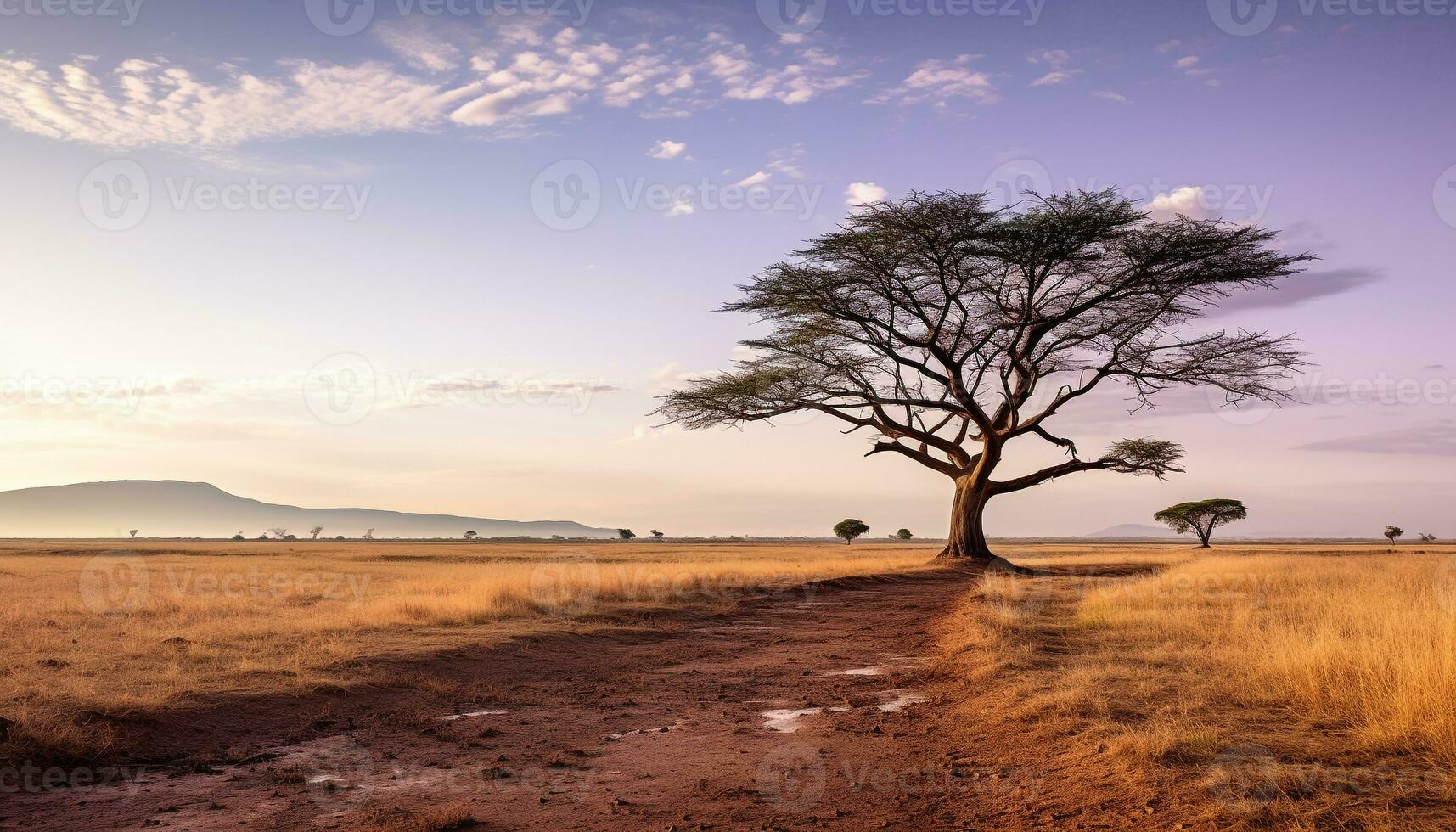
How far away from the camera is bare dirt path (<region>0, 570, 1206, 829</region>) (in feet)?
18.0

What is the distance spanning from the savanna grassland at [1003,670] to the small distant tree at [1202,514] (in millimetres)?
51569

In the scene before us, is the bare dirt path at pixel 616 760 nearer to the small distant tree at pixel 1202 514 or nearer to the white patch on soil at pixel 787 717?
the white patch on soil at pixel 787 717

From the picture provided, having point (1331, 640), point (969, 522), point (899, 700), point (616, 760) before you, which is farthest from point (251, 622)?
point (969, 522)

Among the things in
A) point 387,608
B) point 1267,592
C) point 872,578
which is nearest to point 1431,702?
point 1267,592

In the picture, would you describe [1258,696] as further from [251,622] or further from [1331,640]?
[251,622]

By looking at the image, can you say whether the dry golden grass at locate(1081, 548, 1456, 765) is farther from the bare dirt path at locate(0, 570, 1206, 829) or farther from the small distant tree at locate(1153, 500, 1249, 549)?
the small distant tree at locate(1153, 500, 1249, 549)

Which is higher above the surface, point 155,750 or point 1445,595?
point 1445,595

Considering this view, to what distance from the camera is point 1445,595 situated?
483 inches

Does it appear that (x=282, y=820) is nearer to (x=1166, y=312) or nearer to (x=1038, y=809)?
(x=1038, y=809)

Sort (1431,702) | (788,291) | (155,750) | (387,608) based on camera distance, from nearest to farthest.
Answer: (1431,702), (155,750), (387,608), (788,291)

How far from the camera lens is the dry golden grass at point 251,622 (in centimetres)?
852

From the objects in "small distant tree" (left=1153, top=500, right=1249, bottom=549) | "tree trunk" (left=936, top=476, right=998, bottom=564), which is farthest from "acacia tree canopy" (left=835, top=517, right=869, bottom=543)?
"tree trunk" (left=936, top=476, right=998, bottom=564)

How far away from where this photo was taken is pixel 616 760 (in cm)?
693

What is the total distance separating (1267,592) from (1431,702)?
39.9 ft
